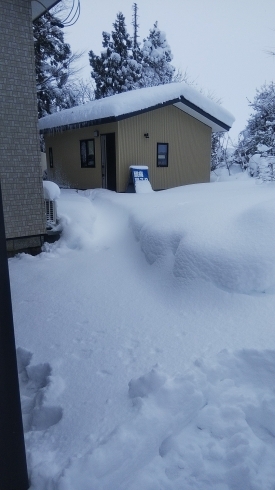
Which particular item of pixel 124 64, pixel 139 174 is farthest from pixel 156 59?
pixel 139 174

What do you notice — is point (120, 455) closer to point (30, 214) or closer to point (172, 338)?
point (172, 338)

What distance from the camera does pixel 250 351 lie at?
9.05ft

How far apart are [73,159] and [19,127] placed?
915 cm

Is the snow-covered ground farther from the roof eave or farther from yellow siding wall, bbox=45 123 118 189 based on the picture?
yellow siding wall, bbox=45 123 118 189

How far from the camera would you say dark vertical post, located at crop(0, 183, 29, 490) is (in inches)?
60.5

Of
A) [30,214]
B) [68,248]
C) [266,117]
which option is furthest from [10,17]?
[266,117]

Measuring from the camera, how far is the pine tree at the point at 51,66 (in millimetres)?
16906

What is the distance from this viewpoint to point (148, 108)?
39.3 feet

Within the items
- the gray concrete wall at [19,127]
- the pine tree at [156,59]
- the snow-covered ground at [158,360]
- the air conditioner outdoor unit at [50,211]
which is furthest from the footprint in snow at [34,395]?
the pine tree at [156,59]

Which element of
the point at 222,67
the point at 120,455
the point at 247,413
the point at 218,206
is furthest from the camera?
the point at 222,67

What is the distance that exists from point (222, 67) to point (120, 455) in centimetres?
3178

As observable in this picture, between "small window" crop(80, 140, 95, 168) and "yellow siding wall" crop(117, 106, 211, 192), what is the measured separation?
179cm

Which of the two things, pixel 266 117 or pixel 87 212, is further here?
pixel 266 117

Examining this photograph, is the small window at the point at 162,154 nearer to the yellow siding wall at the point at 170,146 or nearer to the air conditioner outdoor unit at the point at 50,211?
the yellow siding wall at the point at 170,146
